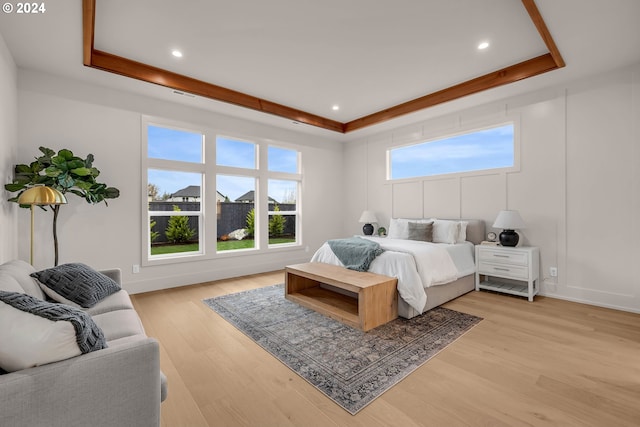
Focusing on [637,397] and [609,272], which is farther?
[609,272]

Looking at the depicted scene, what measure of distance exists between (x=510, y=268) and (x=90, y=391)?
13.9ft

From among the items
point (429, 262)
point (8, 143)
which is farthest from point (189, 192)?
point (429, 262)

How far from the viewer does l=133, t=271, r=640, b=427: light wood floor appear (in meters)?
1.63

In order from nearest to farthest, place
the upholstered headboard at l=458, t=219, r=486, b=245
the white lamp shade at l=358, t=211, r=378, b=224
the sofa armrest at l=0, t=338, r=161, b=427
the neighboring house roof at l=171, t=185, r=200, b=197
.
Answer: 1. the sofa armrest at l=0, t=338, r=161, b=427
2. the upholstered headboard at l=458, t=219, r=486, b=245
3. the neighboring house roof at l=171, t=185, r=200, b=197
4. the white lamp shade at l=358, t=211, r=378, b=224

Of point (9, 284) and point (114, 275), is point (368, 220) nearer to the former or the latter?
point (114, 275)

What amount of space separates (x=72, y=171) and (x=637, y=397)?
16.3 feet

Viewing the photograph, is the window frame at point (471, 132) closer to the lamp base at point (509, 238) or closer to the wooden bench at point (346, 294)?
the lamp base at point (509, 238)

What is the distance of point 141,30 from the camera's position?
2.75m

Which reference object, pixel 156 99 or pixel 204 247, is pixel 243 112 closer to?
pixel 156 99

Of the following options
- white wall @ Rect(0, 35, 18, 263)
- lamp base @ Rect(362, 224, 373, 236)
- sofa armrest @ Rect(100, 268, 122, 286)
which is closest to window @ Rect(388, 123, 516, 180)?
lamp base @ Rect(362, 224, 373, 236)

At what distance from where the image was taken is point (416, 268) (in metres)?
3.13

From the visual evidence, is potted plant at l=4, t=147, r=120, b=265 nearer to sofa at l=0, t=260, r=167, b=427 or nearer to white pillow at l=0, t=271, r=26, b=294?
white pillow at l=0, t=271, r=26, b=294

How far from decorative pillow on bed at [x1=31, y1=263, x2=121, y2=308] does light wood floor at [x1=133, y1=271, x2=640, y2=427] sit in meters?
0.70

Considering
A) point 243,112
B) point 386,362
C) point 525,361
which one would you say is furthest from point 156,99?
point 525,361
